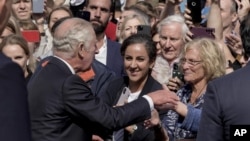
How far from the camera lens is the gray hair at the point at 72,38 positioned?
5832 millimetres

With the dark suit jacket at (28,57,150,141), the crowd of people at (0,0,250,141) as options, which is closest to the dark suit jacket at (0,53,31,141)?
the crowd of people at (0,0,250,141)

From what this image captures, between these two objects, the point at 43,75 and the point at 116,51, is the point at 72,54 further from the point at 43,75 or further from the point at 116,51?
the point at 116,51

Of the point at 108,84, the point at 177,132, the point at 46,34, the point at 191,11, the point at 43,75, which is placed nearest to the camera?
the point at 43,75

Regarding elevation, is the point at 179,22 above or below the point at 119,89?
above

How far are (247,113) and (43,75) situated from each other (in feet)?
5.70

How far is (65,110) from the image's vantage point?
552cm

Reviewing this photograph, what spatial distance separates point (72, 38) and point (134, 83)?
116cm

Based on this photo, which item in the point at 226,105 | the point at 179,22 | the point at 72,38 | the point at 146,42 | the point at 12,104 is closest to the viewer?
the point at 12,104

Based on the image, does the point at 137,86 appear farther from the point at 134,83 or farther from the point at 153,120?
the point at 153,120

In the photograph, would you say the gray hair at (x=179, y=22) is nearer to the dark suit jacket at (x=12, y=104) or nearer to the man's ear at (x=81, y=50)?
the man's ear at (x=81, y=50)

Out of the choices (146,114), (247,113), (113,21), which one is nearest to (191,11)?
(113,21)

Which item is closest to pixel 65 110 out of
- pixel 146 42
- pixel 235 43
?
pixel 146 42

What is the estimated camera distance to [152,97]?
19.0ft

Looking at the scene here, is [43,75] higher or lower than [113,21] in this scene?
higher
